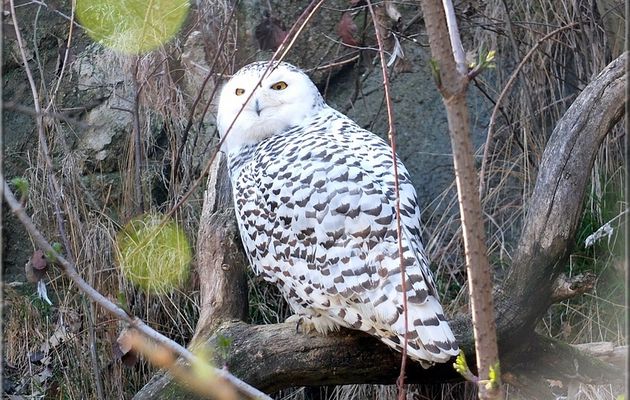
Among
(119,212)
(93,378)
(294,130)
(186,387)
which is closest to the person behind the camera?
(186,387)

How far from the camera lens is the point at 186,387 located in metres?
2.59

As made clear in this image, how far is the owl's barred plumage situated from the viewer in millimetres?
2314

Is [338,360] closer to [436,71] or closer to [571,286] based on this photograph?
[571,286]

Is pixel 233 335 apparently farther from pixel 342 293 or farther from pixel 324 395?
pixel 324 395

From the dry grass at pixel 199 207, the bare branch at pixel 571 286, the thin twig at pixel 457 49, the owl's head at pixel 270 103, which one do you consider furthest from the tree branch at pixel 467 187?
the dry grass at pixel 199 207

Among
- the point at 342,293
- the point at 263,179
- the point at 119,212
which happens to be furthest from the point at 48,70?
the point at 342,293

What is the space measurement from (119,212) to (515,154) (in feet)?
6.15

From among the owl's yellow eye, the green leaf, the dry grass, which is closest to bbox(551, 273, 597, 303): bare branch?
the dry grass

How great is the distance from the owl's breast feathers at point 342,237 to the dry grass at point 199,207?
3.69 feet

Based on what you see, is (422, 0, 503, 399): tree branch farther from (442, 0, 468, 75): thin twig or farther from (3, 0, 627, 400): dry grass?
(3, 0, 627, 400): dry grass

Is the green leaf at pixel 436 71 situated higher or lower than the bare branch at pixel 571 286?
higher

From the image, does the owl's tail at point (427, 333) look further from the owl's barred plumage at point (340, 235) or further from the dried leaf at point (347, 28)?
the dried leaf at point (347, 28)

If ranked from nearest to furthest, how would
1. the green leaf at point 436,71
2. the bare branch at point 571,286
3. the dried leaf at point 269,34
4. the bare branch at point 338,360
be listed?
the green leaf at point 436,71 → the bare branch at point 571,286 → the bare branch at point 338,360 → the dried leaf at point 269,34

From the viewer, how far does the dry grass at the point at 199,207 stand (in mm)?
3719
